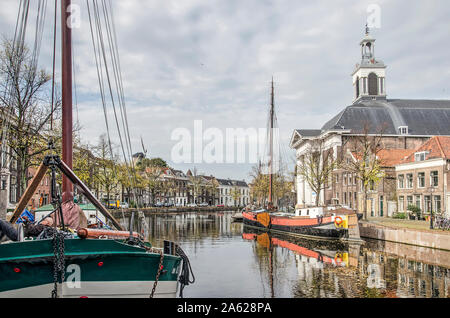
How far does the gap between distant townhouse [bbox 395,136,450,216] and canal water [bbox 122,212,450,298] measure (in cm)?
1152

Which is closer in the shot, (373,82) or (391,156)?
(391,156)

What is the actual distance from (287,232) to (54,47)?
76.1ft

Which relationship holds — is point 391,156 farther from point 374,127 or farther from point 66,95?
point 66,95

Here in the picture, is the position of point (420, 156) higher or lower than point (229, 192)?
higher

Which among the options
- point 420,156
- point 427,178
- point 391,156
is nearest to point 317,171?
point 391,156

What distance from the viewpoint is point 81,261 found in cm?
787

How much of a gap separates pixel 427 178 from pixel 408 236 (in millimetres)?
14121

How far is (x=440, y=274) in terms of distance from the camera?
52.6ft

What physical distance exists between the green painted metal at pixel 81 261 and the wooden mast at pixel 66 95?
267 cm

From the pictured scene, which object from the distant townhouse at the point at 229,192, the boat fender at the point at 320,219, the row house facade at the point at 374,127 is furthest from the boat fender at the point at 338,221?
the distant townhouse at the point at 229,192

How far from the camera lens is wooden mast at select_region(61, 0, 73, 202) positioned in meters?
10.3

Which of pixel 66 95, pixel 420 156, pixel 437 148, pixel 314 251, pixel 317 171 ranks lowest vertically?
pixel 314 251

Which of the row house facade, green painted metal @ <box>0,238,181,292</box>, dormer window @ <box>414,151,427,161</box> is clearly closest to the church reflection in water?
green painted metal @ <box>0,238,181,292</box>
